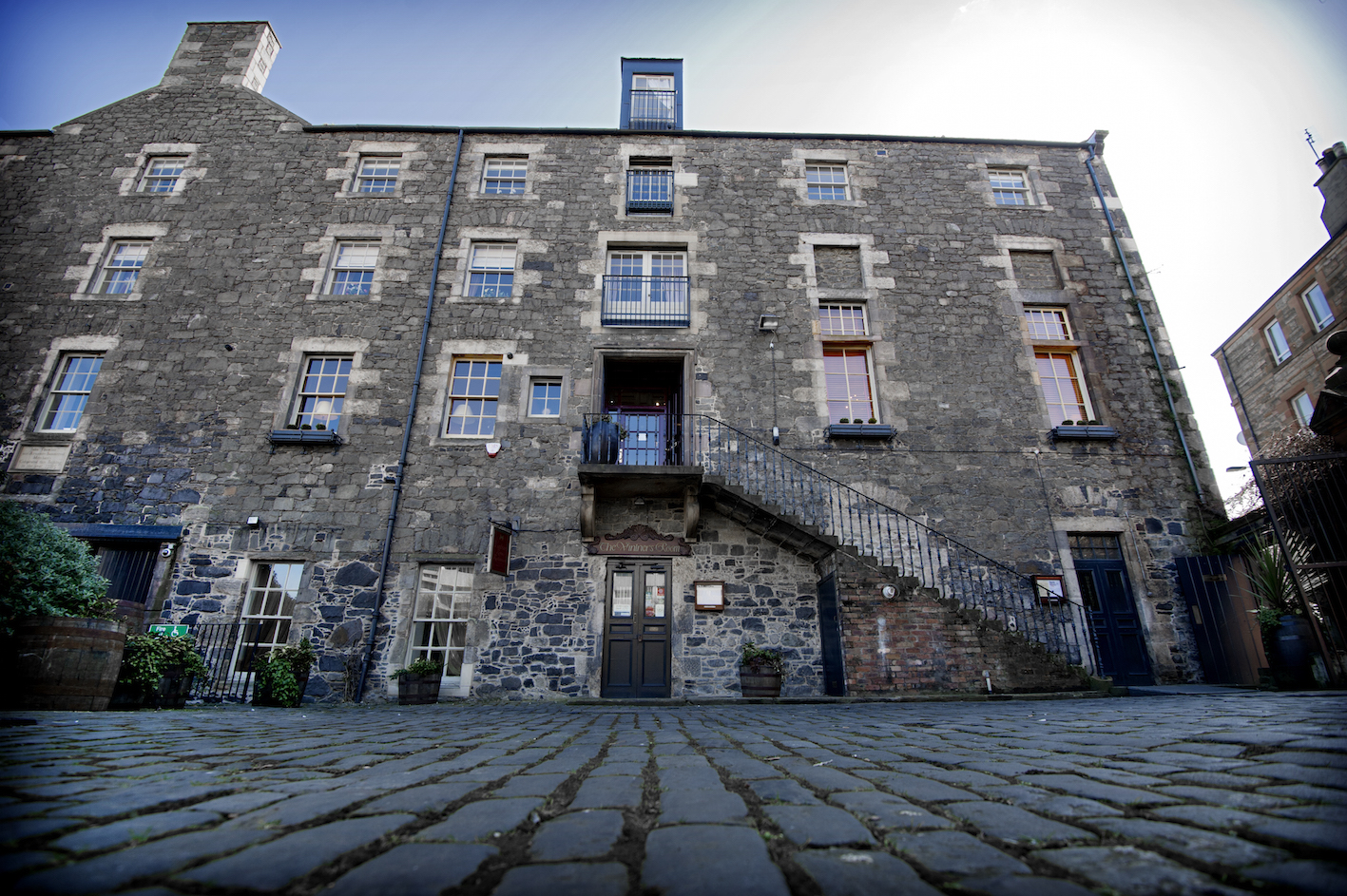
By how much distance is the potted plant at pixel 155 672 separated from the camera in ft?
19.6

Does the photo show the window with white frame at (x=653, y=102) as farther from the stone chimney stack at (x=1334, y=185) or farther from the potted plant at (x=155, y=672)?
the stone chimney stack at (x=1334, y=185)

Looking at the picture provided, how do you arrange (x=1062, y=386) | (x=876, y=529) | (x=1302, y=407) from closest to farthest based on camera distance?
1. (x=876, y=529)
2. (x=1062, y=386)
3. (x=1302, y=407)

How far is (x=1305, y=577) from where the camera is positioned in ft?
22.1

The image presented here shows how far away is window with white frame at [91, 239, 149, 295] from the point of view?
1146 cm

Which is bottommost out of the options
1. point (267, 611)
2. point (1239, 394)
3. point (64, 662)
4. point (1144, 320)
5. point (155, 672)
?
point (155, 672)

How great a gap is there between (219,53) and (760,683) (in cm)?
1887

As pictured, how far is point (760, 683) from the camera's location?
8.34 m

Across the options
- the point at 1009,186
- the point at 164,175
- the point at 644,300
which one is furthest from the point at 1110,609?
the point at 164,175

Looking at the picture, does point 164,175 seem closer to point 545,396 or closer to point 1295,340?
point 545,396

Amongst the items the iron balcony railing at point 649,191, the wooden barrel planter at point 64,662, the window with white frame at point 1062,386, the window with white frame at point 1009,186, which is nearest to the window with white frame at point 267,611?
the wooden barrel planter at point 64,662

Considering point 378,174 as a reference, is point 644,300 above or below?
below

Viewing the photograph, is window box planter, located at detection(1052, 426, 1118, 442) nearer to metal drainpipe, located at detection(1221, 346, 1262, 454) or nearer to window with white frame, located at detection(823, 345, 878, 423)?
window with white frame, located at detection(823, 345, 878, 423)

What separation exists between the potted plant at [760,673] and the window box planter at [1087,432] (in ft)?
22.2

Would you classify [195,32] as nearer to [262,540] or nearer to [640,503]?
[262,540]
